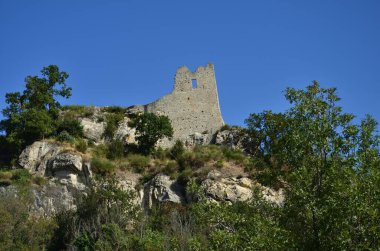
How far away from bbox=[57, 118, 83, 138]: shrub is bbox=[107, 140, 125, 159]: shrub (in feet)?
8.54

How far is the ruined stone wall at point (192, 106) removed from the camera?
46812 mm

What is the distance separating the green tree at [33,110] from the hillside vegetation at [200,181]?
82 millimetres

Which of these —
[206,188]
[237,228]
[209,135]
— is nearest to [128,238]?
[206,188]

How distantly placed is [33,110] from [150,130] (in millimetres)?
8722

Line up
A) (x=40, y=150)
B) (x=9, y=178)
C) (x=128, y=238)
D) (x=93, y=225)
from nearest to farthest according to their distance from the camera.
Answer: (x=128, y=238), (x=93, y=225), (x=9, y=178), (x=40, y=150)

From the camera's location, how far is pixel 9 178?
131 ft

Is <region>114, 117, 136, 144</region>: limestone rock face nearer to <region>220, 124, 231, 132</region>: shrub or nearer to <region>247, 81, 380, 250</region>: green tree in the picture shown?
<region>220, 124, 231, 132</region>: shrub

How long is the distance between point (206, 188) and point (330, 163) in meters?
20.6

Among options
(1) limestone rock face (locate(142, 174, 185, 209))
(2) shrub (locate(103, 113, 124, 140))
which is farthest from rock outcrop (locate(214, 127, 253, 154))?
(2) shrub (locate(103, 113, 124, 140))

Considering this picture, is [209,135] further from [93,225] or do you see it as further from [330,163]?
[330,163]

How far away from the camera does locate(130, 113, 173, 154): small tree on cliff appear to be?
44312mm

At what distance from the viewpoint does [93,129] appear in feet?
151

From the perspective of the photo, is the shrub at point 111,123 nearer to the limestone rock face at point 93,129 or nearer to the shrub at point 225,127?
the limestone rock face at point 93,129

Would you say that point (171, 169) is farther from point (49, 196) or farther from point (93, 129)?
point (93, 129)
